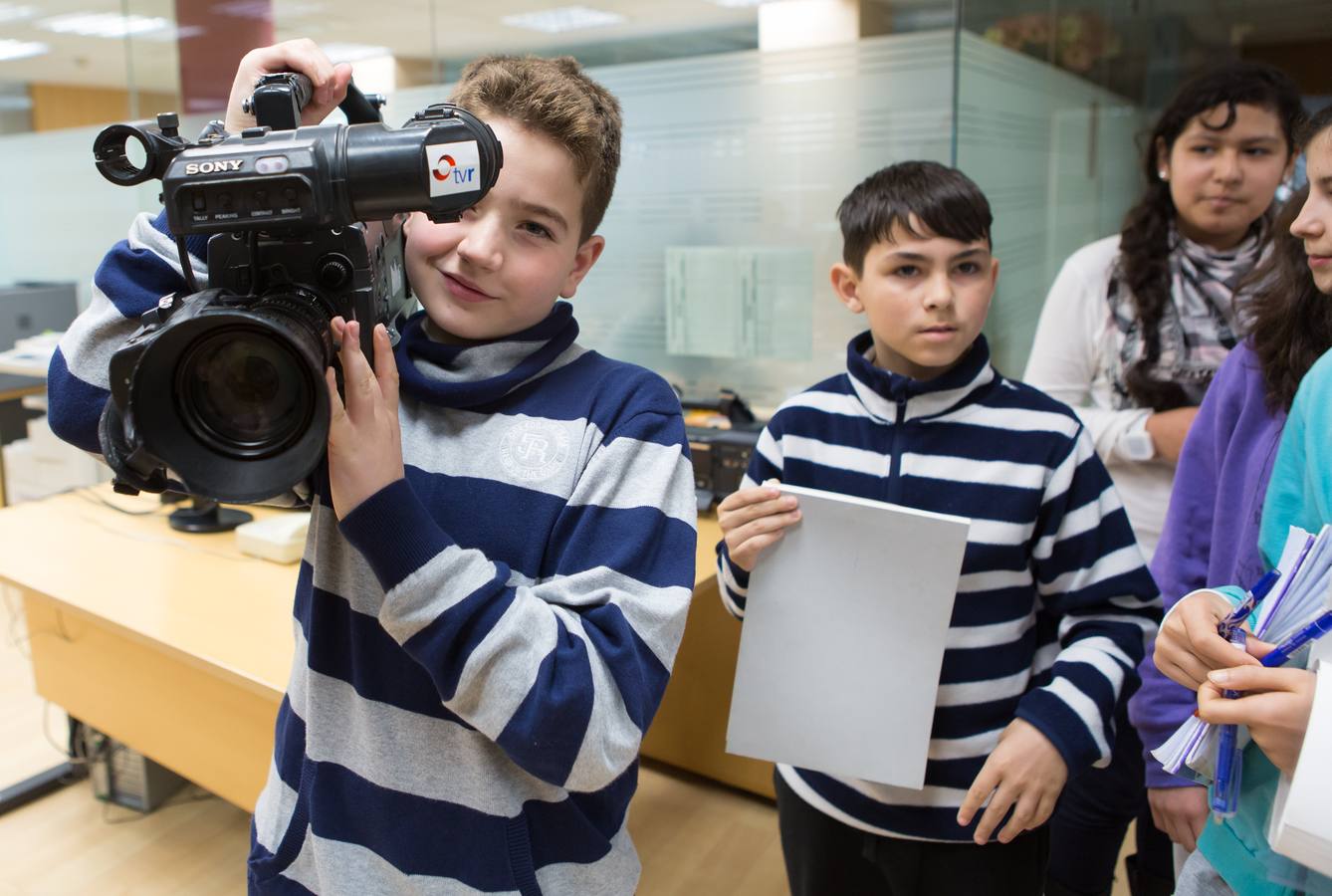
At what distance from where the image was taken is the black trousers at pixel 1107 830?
1.30 meters

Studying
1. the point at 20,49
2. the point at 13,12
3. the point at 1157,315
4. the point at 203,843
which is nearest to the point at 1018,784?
the point at 1157,315

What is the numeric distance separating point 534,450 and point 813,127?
178cm

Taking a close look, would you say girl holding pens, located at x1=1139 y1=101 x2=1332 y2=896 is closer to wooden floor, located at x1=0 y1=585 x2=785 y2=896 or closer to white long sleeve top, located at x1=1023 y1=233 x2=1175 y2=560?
white long sleeve top, located at x1=1023 y1=233 x2=1175 y2=560

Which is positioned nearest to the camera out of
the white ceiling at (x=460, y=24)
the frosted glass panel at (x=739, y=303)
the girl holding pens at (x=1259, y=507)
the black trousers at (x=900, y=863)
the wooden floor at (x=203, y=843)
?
the girl holding pens at (x=1259, y=507)

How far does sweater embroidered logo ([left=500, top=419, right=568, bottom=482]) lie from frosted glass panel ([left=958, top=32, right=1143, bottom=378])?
1.56m

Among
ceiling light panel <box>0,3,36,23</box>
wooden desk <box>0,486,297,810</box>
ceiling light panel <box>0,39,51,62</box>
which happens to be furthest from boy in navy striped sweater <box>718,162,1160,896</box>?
ceiling light panel <box>0,39,51,62</box>

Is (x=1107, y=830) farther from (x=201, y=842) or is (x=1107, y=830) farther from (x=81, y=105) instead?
(x=81, y=105)

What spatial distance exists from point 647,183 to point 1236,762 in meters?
2.13

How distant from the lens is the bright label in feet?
1.86

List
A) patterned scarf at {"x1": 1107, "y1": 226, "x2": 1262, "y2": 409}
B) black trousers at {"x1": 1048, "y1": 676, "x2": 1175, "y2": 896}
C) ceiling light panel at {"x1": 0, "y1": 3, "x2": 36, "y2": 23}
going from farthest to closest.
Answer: ceiling light panel at {"x1": 0, "y1": 3, "x2": 36, "y2": 23}
patterned scarf at {"x1": 1107, "y1": 226, "x2": 1262, "y2": 409}
black trousers at {"x1": 1048, "y1": 676, "x2": 1175, "y2": 896}

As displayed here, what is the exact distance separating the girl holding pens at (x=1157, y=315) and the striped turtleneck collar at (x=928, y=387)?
0.50 meters

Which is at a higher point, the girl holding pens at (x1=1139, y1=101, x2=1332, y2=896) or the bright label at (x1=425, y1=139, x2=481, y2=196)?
the bright label at (x1=425, y1=139, x2=481, y2=196)

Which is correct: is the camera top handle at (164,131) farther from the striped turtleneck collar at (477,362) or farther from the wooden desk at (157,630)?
the wooden desk at (157,630)

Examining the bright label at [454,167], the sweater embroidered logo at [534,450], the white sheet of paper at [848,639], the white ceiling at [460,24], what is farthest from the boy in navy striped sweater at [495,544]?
the white ceiling at [460,24]
